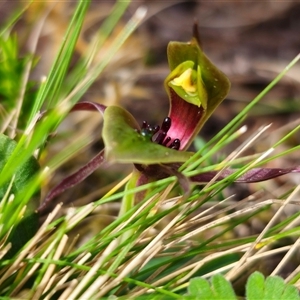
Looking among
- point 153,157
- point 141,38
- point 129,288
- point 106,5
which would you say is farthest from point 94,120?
point 153,157

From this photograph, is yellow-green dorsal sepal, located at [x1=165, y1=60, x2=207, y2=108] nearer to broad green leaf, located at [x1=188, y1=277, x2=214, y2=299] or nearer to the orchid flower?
the orchid flower

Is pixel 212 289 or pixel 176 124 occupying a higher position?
pixel 176 124

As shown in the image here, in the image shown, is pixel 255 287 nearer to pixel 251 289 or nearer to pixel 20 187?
pixel 251 289

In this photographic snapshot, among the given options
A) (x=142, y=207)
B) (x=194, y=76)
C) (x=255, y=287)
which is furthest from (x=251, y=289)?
(x=194, y=76)

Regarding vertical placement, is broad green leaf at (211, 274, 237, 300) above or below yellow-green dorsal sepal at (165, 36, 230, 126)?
below

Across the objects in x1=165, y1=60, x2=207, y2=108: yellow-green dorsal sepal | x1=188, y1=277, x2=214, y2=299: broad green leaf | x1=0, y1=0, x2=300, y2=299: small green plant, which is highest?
x1=165, y1=60, x2=207, y2=108: yellow-green dorsal sepal

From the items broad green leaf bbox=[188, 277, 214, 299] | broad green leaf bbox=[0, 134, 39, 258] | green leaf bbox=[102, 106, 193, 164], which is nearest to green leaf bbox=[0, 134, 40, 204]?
broad green leaf bbox=[0, 134, 39, 258]
